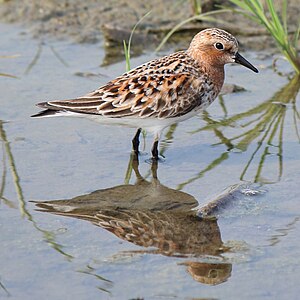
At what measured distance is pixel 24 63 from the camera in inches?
436

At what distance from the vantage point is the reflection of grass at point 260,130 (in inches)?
333

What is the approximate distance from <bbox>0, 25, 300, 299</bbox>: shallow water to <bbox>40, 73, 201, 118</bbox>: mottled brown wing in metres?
0.50

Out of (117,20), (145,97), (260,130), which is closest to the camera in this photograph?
(145,97)

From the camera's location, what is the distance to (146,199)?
771cm

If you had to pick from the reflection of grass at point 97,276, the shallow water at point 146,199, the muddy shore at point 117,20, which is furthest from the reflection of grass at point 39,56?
the reflection of grass at point 97,276

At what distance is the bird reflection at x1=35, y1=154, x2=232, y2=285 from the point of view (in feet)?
21.5

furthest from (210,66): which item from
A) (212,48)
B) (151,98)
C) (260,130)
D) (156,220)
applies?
(156,220)

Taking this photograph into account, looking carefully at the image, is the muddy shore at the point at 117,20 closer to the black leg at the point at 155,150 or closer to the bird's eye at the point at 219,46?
the bird's eye at the point at 219,46

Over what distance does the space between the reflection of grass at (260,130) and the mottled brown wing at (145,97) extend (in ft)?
2.21

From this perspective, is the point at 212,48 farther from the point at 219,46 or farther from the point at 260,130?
the point at 260,130

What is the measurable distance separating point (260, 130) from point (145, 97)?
153 centimetres

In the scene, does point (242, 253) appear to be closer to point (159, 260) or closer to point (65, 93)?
point (159, 260)

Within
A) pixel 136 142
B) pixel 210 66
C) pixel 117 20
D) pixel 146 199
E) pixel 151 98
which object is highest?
pixel 210 66

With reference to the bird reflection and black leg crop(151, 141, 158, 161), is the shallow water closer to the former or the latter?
the bird reflection
